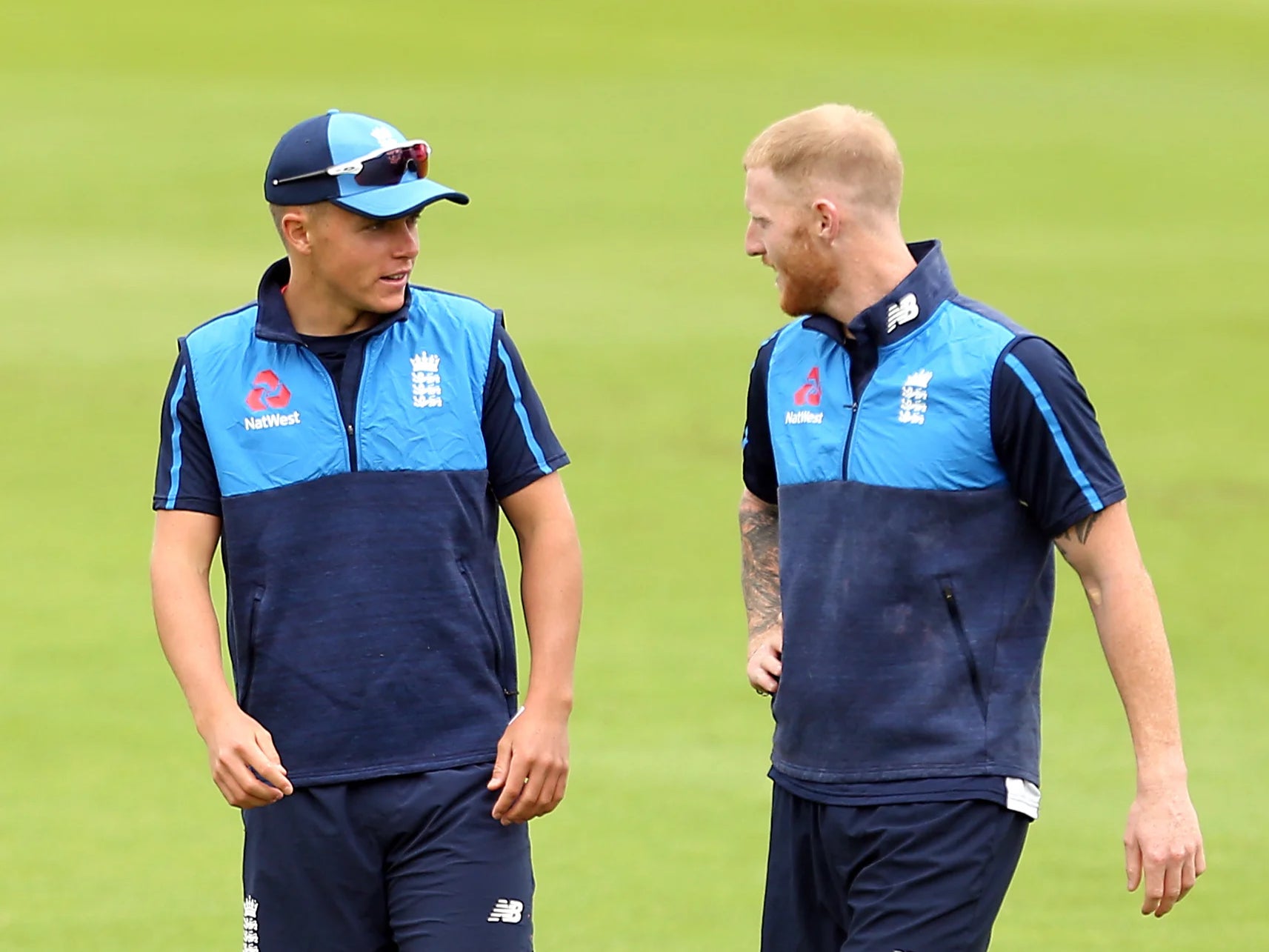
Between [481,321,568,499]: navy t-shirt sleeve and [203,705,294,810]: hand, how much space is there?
643 mm

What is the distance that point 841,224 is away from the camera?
3861 mm

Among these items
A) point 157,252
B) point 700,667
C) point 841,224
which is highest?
point 157,252

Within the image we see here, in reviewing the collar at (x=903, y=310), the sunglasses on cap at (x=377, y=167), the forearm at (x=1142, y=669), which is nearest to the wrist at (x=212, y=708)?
the sunglasses on cap at (x=377, y=167)

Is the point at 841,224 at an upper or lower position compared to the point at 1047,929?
upper

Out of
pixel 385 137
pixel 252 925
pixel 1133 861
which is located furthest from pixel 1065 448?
pixel 252 925

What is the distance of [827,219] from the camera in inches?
152

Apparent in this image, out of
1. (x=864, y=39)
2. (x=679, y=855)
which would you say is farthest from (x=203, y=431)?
(x=864, y=39)

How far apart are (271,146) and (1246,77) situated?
787 cm

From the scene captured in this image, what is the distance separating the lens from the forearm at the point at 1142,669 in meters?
3.64

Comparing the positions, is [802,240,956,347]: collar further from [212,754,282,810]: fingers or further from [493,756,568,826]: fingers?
[212,754,282,810]: fingers

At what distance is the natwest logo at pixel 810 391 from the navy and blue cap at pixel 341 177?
2.31 feet

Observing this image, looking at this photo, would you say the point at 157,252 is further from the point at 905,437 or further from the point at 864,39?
the point at 905,437

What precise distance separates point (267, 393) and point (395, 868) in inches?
35.7

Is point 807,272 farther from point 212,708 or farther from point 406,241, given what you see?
point 212,708
